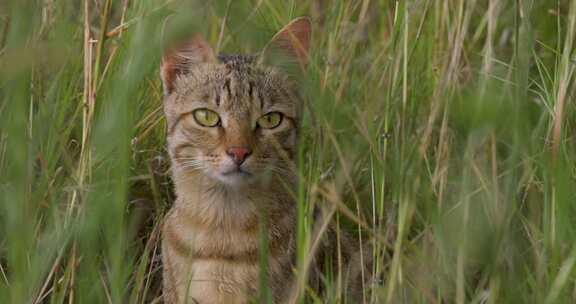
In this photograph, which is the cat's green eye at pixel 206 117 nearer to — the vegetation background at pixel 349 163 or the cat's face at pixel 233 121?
the cat's face at pixel 233 121

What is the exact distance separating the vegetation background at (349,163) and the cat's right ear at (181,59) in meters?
0.13

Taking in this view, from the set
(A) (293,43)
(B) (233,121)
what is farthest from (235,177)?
(A) (293,43)

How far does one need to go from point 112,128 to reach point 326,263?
44.4 inches

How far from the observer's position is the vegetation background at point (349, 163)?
1.73 m

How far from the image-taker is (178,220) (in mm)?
2852

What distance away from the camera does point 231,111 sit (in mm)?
2717

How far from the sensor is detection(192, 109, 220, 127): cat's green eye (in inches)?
108

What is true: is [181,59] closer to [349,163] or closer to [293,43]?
[293,43]

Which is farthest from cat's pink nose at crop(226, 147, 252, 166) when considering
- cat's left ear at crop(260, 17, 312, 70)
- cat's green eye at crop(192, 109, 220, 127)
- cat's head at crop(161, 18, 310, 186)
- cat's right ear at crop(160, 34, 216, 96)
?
cat's right ear at crop(160, 34, 216, 96)

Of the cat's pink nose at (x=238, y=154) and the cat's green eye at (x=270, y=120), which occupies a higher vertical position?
the cat's green eye at (x=270, y=120)

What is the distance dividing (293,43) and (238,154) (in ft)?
1.14

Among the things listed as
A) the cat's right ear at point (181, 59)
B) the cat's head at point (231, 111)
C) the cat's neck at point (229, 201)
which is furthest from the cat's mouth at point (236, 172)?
the cat's right ear at point (181, 59)

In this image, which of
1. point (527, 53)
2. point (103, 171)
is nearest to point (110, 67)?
point (103, 171)

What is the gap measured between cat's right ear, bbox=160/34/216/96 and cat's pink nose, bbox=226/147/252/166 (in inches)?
14.6
